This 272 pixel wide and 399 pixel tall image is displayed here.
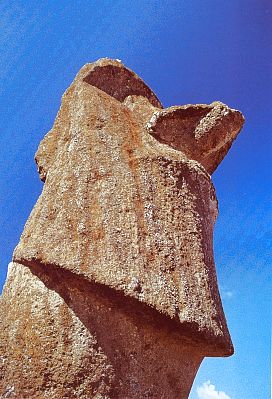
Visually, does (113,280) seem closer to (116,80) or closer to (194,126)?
(194,126)

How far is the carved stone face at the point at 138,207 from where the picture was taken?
3771 millimetres

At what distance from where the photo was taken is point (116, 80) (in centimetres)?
543

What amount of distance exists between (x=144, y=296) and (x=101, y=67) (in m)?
2.57

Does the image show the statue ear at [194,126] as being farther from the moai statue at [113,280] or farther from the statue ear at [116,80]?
the statue ear at [116,80]

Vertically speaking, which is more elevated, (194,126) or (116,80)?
(116,80)

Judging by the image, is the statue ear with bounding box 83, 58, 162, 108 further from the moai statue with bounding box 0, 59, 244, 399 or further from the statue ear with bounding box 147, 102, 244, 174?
the moai statue with bounding box 0, 59, 244, 399

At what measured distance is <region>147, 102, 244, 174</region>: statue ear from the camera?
495 centimetres

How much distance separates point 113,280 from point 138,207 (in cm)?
65

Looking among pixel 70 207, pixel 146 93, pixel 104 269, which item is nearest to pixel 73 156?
pixel 70 207

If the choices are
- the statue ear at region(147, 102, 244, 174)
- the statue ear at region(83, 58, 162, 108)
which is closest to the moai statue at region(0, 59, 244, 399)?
the statue ear at region(147, 102, 244, 174)

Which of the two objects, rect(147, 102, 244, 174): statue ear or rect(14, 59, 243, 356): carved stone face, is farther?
rect(147, 102, 244, 174): statue ear

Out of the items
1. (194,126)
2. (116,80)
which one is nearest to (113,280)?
(194,126)

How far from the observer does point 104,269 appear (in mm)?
3738

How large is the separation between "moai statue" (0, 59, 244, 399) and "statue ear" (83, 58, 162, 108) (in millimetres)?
761
